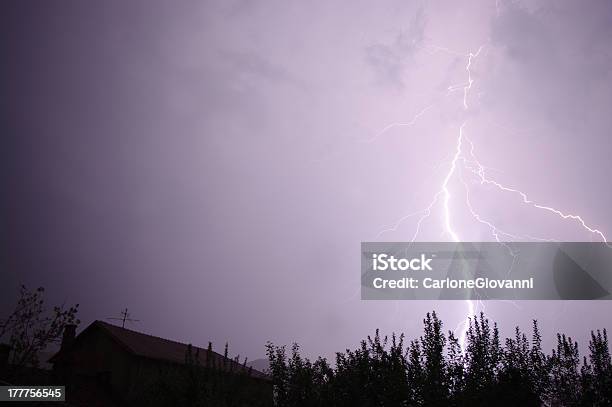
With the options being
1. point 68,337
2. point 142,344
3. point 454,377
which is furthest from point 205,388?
point 68,337

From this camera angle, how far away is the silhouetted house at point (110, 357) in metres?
24.3

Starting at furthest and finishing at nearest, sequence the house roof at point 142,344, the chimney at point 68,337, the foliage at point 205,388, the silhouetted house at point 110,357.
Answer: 1. the chimney at point 68,337
2. the house roof at point 142,344
3. the silhouetted house at point 110,357
4. the foliage at point 205,388

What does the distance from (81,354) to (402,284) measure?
20829 mm

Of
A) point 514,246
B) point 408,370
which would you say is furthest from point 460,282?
point 408,370

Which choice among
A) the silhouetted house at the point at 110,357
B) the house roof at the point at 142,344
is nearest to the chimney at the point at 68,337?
the silhouetted house at the point at 110,357

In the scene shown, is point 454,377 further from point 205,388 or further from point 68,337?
point 68,337

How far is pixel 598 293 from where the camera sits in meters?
27.3

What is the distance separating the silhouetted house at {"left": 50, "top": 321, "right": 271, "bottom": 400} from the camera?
24266 mm

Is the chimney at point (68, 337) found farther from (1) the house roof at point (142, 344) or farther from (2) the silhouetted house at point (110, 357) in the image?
(1) the house roof at point (142, 344)

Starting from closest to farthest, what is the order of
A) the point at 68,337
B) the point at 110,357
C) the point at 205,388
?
the point at 205,388, the point at 110,357, the point at 68,337

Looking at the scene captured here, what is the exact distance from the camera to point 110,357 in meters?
25.7

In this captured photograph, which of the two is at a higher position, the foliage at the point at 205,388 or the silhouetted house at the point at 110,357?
the silhouetted house at the point at 110,357

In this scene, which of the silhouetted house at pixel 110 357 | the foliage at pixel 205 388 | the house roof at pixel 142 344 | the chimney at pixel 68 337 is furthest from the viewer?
the chimney at pixel 68 337

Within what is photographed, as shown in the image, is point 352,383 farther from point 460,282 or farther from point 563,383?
point 460,282
